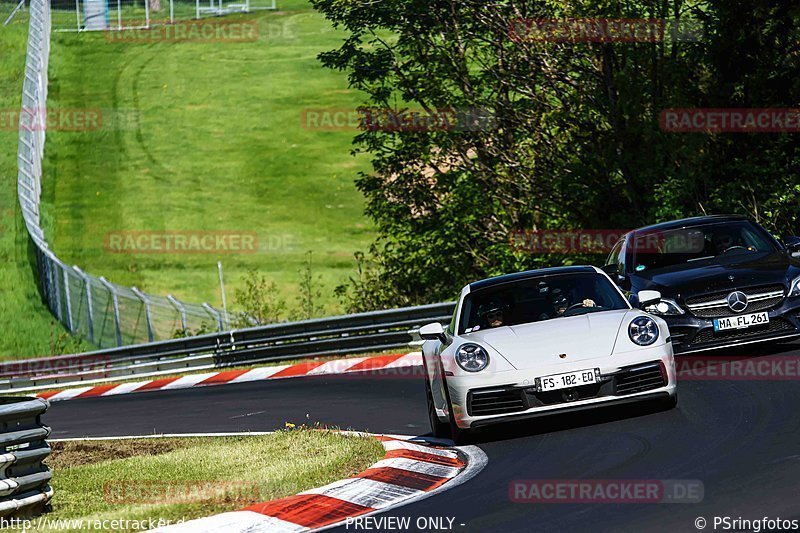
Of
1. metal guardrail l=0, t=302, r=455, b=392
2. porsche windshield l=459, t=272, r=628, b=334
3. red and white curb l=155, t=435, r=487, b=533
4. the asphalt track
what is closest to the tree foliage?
metal guardrail l=0, t=302, r=455, b=392

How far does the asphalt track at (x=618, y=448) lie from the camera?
273 inches

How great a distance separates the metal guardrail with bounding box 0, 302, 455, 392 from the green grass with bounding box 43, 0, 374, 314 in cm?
1308

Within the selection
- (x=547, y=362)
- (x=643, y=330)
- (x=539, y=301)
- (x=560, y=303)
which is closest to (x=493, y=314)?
(x=539, y=301)

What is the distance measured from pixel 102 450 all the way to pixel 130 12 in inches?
2744

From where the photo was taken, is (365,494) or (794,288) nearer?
(365,494)

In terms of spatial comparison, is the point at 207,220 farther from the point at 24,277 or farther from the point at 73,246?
the point at 24,277

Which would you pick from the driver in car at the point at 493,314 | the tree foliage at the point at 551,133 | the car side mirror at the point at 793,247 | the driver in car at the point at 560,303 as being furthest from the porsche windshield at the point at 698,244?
the tree foliage at the point at 551,133

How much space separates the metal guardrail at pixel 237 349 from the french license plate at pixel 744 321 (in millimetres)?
6854

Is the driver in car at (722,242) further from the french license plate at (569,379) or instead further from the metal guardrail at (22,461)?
the metal guardrail at (22,461)

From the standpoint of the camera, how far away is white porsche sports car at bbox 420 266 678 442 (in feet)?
Answer: 32.5

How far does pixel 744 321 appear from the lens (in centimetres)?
1252

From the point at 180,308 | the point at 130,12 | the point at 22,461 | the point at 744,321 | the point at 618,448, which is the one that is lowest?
the point at 180,308

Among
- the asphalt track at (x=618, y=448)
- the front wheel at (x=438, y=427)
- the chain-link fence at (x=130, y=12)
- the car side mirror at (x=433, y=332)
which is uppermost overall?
the chain-link fence at (x=130, y=12)

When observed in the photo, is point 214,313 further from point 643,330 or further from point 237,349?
point 643,330
